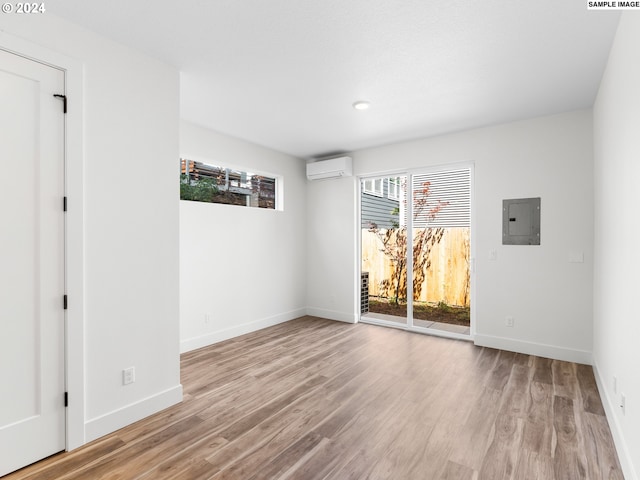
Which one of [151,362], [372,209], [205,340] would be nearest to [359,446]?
[151,362]

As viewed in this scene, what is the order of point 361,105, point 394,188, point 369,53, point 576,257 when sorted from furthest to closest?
point 394,188 < point 576,257 < point 361,105 < point 369,53

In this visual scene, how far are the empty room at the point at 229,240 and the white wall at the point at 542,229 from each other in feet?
0.07

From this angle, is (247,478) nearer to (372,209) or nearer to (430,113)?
(430,113)

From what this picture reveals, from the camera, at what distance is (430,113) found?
363 cm

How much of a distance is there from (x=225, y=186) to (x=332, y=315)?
2.64m

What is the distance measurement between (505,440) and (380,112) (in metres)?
3.09

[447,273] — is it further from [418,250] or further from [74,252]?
[74,252]

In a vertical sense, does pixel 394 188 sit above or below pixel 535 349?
above

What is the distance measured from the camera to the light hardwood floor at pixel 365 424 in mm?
1919

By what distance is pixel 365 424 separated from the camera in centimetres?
239

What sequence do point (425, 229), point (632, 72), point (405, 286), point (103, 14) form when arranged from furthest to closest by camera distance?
point (405, 286) < point (425, 229) < point (103, 14) < point (632, 72)

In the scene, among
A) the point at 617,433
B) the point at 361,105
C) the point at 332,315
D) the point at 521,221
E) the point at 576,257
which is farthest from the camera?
the point at 332,315

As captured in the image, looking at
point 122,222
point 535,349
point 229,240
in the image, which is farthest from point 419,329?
point 122,222

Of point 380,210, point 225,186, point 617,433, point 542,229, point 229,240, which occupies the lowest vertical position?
point 617,433
